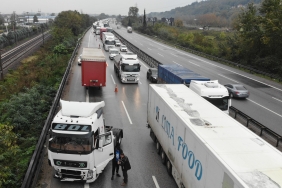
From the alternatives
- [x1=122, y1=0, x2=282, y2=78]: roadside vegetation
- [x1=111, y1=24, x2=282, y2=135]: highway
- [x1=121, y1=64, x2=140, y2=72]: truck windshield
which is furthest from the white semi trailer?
[x1=122, y1=0, x2=282, y2=78]: roadside vegetation

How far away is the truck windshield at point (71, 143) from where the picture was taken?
11.3 m

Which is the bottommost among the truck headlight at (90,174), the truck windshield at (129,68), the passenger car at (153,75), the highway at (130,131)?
the highway at (130,131)

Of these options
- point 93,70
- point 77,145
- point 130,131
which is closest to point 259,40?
point 93,70

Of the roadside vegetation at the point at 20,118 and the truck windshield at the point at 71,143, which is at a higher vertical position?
the truck windshield at the point at 71,143

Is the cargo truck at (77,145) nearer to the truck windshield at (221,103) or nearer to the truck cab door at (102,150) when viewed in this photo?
the truck cab door at (102,150)

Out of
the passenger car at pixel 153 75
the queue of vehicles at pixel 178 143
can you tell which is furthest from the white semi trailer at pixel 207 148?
the passenger car at pixel 153 75

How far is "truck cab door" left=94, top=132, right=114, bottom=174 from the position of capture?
11711mm

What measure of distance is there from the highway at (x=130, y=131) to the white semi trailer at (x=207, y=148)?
2.56 ft

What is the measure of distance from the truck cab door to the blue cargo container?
10273 millimetres

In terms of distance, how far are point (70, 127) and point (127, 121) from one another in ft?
29.5

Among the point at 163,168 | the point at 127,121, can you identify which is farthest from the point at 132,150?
the point at 127,121

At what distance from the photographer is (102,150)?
12.0 m

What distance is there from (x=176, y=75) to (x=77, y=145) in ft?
43.7

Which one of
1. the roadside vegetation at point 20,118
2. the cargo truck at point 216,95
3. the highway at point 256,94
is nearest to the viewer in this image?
the roadside vegetation at point 20,118
